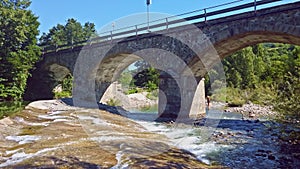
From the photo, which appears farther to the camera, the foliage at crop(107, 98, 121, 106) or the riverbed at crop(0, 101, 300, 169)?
the foliage at crop(107, 98, 121, 106)

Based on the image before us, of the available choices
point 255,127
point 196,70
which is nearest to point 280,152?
point 255,127

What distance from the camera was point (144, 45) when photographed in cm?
1472

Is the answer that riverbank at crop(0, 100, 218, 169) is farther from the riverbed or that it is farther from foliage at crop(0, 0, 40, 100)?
foliage at crop(0, 0, 40, 100)

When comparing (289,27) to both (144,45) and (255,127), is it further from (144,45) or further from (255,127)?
(144,45)

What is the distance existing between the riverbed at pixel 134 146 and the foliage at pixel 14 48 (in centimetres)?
863

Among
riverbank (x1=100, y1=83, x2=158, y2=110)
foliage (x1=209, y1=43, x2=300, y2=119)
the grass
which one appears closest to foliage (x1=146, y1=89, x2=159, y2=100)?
riverbank (x1=100, y1=83, x2=158, y2=110)

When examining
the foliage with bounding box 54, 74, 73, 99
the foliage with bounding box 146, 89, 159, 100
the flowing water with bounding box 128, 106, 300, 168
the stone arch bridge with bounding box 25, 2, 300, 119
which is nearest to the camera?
the flowing water with bounding box 128, 106, 300, 168

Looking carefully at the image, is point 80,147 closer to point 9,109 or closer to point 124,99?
point 9,109

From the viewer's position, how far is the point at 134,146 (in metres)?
7.29

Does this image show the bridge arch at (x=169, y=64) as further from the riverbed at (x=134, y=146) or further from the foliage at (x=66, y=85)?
the foliage at (x=66, y=85)

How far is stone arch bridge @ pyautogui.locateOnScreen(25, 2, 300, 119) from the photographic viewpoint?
406 inches

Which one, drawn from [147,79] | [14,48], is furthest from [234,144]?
[147,79]

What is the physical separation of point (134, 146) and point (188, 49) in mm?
6974

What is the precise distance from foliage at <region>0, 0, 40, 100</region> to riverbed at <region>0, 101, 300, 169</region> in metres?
8.63
